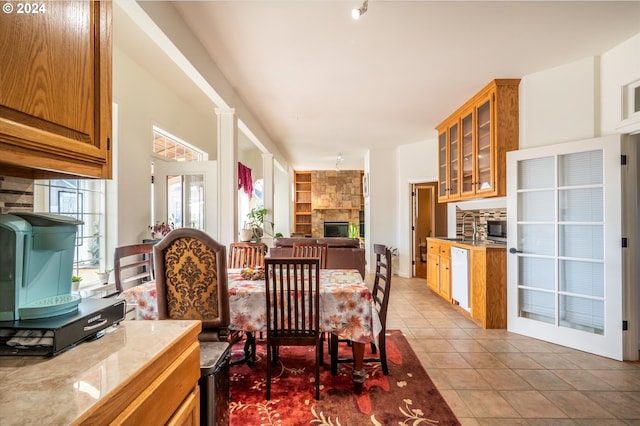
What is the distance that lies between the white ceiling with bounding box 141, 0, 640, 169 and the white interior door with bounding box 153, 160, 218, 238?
1.12 meters

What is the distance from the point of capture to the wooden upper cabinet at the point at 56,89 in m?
0.69

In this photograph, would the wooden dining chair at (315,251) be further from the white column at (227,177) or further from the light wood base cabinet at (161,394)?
the light wood base cabinet at (161,394)

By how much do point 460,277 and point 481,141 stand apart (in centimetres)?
175

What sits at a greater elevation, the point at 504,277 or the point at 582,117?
the point at 582,117

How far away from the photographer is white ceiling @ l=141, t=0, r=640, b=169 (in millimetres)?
2051

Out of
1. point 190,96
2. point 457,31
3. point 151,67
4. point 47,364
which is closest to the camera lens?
point 47,364

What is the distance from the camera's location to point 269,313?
1901 millimetres

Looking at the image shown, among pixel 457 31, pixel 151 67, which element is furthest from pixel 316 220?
pixel 457 31

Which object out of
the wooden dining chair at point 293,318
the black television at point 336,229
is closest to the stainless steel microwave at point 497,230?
the wooden dining chair at point 293,318

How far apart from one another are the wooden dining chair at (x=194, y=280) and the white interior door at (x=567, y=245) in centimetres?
306

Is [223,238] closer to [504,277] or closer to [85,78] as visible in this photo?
[85,78]

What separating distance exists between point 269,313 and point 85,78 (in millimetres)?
1553

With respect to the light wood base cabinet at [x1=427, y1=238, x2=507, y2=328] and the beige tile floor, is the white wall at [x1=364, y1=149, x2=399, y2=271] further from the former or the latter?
the beige tile floor

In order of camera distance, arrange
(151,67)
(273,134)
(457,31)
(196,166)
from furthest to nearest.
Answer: (273,134) → (196,166) → (151,67) → (457,31)
